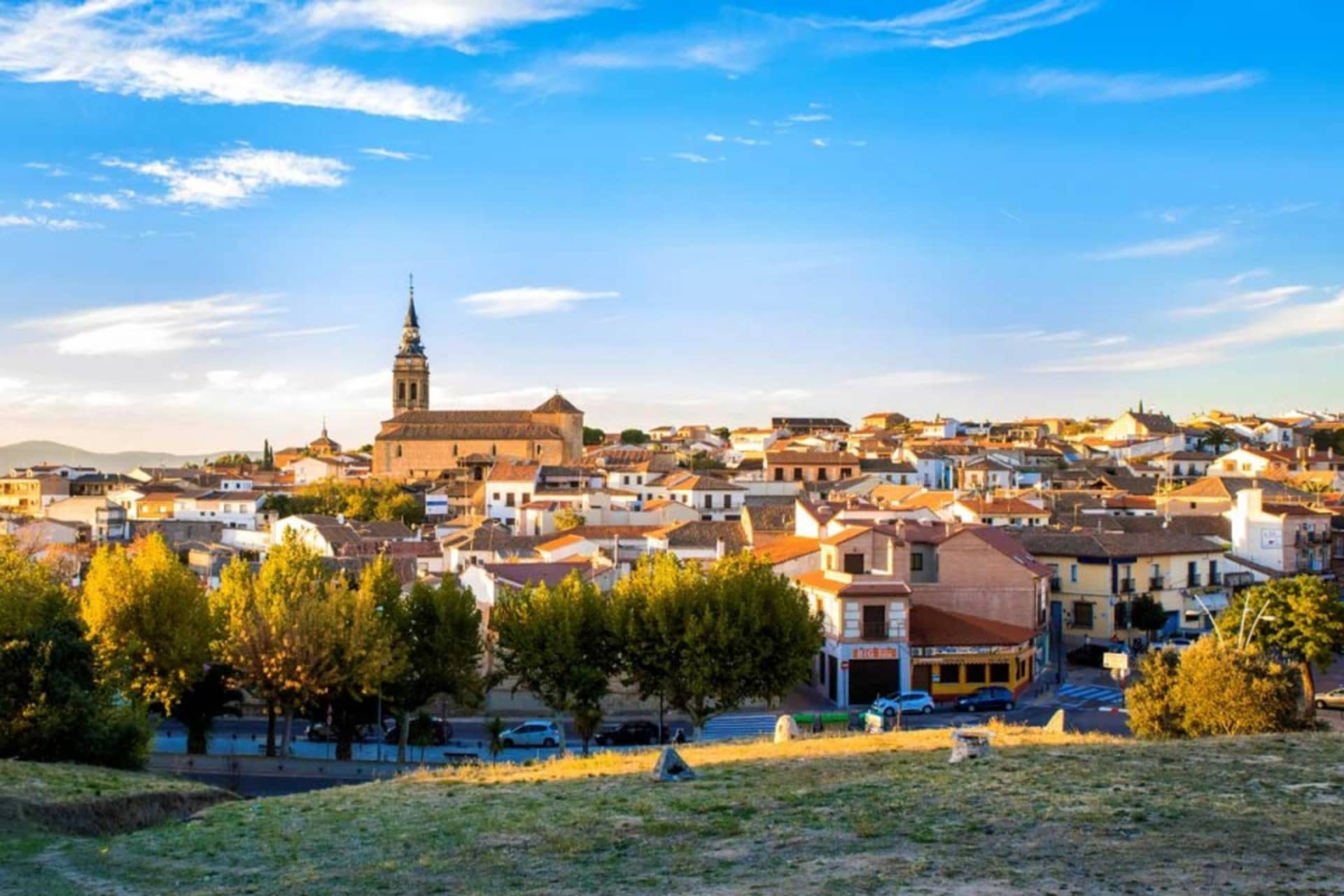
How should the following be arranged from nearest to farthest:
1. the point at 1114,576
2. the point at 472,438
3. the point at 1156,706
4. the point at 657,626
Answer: the point at 1156,706 → the point at 657,626 → the point at 1114,576 → the point at 472,438

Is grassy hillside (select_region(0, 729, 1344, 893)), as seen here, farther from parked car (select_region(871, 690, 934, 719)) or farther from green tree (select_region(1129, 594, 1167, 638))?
green tree (select_region(1129, 594, 1167, 638))

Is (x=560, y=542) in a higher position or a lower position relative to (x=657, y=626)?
higher

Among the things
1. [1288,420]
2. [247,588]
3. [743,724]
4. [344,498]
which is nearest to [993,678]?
[743,724]

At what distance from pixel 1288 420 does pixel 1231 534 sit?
382ft

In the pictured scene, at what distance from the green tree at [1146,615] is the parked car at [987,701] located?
13034mm

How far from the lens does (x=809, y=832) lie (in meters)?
14.8

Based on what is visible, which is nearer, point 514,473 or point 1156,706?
point 1156,706

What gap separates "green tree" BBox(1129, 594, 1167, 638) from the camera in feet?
163

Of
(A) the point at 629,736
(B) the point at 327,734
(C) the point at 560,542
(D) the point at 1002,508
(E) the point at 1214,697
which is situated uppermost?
(D) the point at 1002,508

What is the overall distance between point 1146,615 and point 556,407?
9594cm

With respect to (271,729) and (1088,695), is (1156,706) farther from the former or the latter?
(271,729)

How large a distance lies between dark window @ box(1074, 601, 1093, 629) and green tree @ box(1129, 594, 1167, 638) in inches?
65.3

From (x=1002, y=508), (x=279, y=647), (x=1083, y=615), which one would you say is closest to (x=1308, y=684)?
(x=1083, y=615)

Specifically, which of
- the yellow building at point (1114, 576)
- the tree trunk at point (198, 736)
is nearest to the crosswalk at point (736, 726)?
the tree trunk at point (198, 736)
